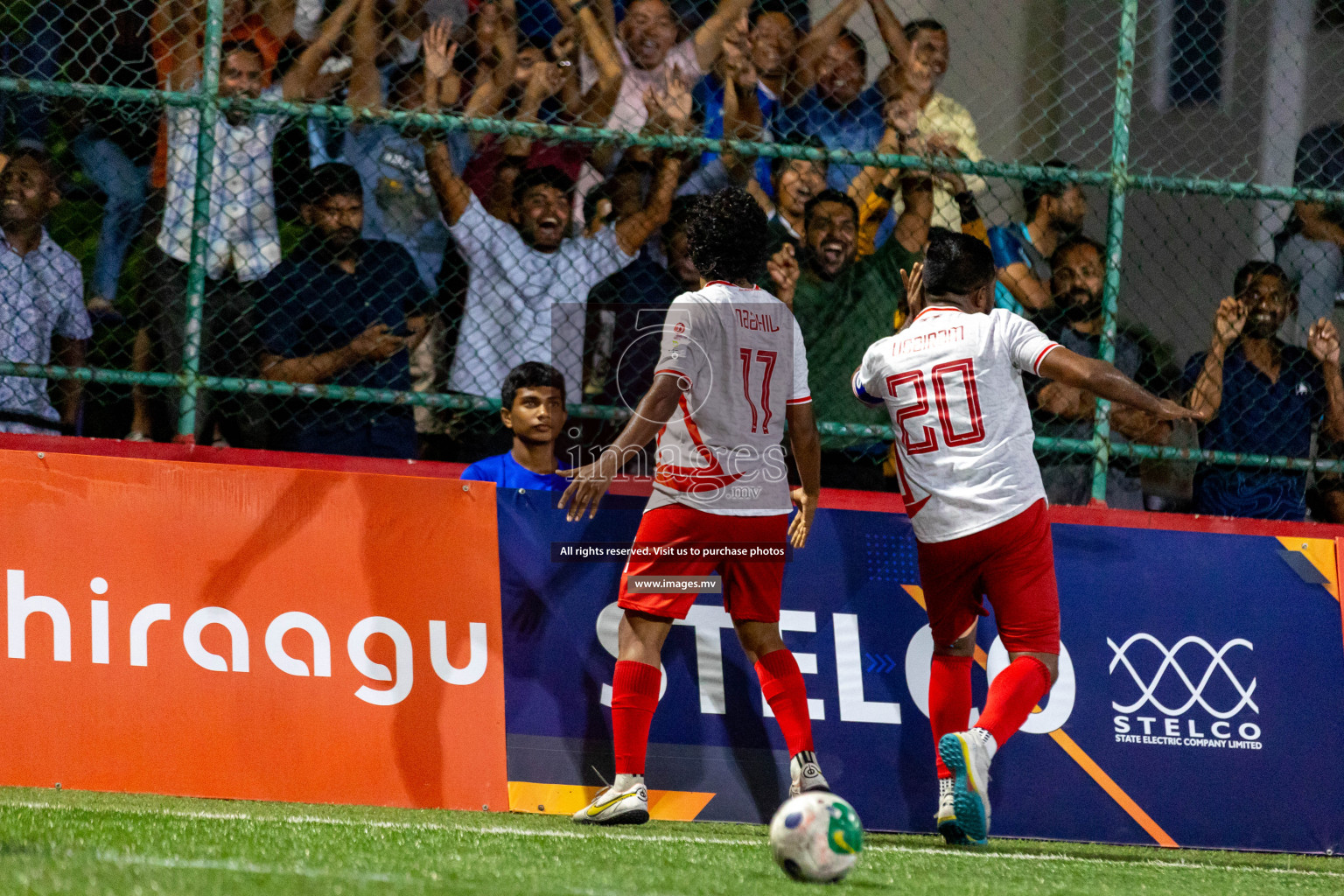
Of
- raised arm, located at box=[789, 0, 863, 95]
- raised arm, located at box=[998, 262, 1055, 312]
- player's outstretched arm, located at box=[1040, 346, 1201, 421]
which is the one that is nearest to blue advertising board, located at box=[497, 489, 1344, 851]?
player's outstretched arm, located at box=[1040, 346, 1201, 421]

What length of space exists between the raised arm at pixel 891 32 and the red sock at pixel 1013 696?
3.44 metres

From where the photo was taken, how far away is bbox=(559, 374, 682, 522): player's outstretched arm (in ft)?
15.0

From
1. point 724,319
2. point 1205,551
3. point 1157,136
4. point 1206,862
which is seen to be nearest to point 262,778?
point 724,319

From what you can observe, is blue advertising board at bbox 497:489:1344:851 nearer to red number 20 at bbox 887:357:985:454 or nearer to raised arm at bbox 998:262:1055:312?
red number 20 at bbox 887:357:985:454

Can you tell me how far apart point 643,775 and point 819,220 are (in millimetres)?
2717

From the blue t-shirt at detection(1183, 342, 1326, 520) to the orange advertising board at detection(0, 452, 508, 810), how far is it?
3378mm

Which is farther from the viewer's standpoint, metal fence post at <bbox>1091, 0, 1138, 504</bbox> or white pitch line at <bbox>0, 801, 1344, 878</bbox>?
metal fence post at <bbox>1091, 0, 1138, 504</bbox>

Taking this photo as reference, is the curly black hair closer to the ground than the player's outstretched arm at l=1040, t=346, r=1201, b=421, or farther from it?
farther from it

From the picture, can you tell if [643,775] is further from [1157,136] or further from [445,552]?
[1157,136]

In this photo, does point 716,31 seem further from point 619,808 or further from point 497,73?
point 619,808

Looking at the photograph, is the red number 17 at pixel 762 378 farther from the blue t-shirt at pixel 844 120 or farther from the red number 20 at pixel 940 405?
the blue t-shirt at pixel 844 120

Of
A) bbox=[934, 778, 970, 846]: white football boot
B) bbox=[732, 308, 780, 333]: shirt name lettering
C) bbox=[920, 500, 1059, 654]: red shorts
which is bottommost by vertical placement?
bbox=[934, 778, 970, 846]: white football boot

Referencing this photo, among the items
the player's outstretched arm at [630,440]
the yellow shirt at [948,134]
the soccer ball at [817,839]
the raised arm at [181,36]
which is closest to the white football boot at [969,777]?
the soccer ball at [817,839]

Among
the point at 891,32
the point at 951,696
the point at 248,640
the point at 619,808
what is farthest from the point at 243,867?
the point at 891,32
